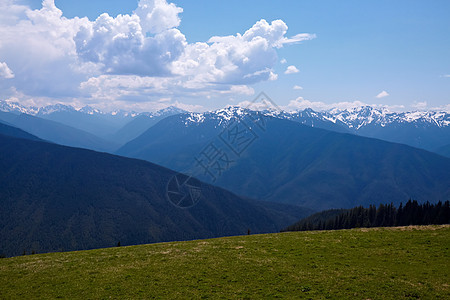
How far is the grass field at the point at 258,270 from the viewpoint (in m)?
30.1

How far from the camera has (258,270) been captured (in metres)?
35.8

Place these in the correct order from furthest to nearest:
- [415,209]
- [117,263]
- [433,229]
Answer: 1. [415,209]
2. [433,229]
3. [117,263]

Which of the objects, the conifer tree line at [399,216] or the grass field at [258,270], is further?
the conifer tree line at [399,216]

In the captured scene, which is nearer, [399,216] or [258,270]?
[258,270]

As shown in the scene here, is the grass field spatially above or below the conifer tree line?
above

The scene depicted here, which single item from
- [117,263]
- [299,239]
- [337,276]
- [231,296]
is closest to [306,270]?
[337,276]

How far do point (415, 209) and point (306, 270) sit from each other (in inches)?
2651

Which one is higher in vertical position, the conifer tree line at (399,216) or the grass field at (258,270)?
the grass field at (258,270)

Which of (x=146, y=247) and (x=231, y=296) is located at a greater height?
(x=231, y=296)

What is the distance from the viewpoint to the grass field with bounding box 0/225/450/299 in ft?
98.8

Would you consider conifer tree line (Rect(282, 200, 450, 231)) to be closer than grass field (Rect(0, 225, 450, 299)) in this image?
No

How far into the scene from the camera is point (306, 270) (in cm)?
3491

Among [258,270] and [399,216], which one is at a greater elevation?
[258,270]

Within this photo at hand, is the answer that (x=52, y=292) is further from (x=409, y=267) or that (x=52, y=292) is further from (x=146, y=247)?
(x=409, y=267)
